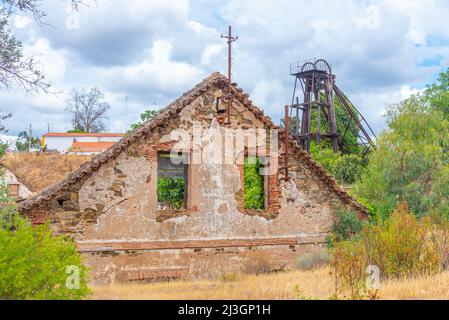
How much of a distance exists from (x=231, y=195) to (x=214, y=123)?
1944mm

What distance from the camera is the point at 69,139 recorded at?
5991cm

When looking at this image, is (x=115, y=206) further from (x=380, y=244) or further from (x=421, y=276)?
(x=421, y=276)

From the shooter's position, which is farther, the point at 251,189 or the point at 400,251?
the point at 251,189

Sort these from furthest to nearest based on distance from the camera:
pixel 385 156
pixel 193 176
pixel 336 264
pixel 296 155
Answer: pixel 385 156 → pixel 296 155 → pixel 193 176 → pixel 336 264

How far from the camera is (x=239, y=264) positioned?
46.7 ft

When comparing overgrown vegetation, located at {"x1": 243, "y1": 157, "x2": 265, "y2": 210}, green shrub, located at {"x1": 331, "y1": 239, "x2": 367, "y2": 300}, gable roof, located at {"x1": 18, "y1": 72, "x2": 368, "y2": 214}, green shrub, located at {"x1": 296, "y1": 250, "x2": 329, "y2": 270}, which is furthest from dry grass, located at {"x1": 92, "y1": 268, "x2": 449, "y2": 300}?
overgrown vegetation, located at {"x1": 243, "y1": 157, "x2": 265, "y2": 210}

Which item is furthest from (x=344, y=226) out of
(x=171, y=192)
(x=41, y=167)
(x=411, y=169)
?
(x=41, y=167)

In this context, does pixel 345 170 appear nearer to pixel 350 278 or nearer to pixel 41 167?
pixel 41 167

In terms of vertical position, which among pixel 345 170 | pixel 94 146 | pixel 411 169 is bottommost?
pixel 411 169

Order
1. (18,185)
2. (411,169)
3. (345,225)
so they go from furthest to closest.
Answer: (18,185), (411,169), (345,225)

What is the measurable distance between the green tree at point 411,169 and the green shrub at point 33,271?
11.6 metres

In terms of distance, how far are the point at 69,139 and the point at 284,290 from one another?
53516 millimetres

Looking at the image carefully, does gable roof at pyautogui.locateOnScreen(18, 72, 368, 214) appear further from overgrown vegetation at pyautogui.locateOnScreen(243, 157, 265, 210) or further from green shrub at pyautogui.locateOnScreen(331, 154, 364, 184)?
green shrub at pyautogui.locateOnScreen(331, 154, 364, 184)
